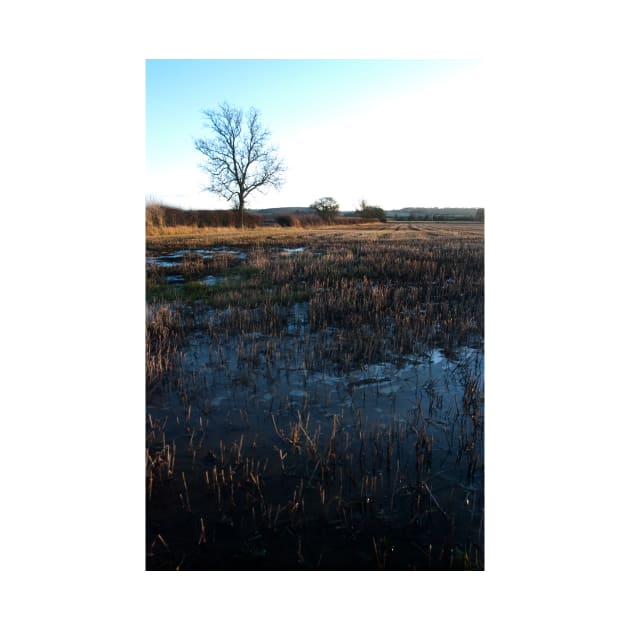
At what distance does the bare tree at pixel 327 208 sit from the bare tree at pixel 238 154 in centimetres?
62

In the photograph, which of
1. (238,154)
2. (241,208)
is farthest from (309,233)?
(238,154)

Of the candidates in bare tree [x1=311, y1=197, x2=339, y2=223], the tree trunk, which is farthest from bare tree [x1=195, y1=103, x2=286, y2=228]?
bare tree [x1=311, y1=197, x2=339, y2=223]

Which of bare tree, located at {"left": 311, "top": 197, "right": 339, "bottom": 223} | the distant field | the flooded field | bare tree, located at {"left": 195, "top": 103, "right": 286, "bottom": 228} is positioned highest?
bare tree, located at {"left": 195, "top": 103, "right": 286, "bottom": 228}

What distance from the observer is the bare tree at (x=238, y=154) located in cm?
402

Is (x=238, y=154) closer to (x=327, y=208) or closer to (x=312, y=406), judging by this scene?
(x=327, y=208)

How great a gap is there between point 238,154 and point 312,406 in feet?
8.55

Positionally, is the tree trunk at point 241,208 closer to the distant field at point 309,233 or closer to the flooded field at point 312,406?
the distant field at point 309,233

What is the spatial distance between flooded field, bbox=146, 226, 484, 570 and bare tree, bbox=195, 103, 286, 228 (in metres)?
0.92

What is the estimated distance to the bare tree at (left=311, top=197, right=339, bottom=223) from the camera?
15.6 ft

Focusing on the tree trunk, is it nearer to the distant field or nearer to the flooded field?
the distant field

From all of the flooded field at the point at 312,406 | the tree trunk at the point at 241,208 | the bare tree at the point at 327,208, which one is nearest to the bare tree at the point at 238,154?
the tree trunk at the point at 241,208

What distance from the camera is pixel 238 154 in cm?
408
